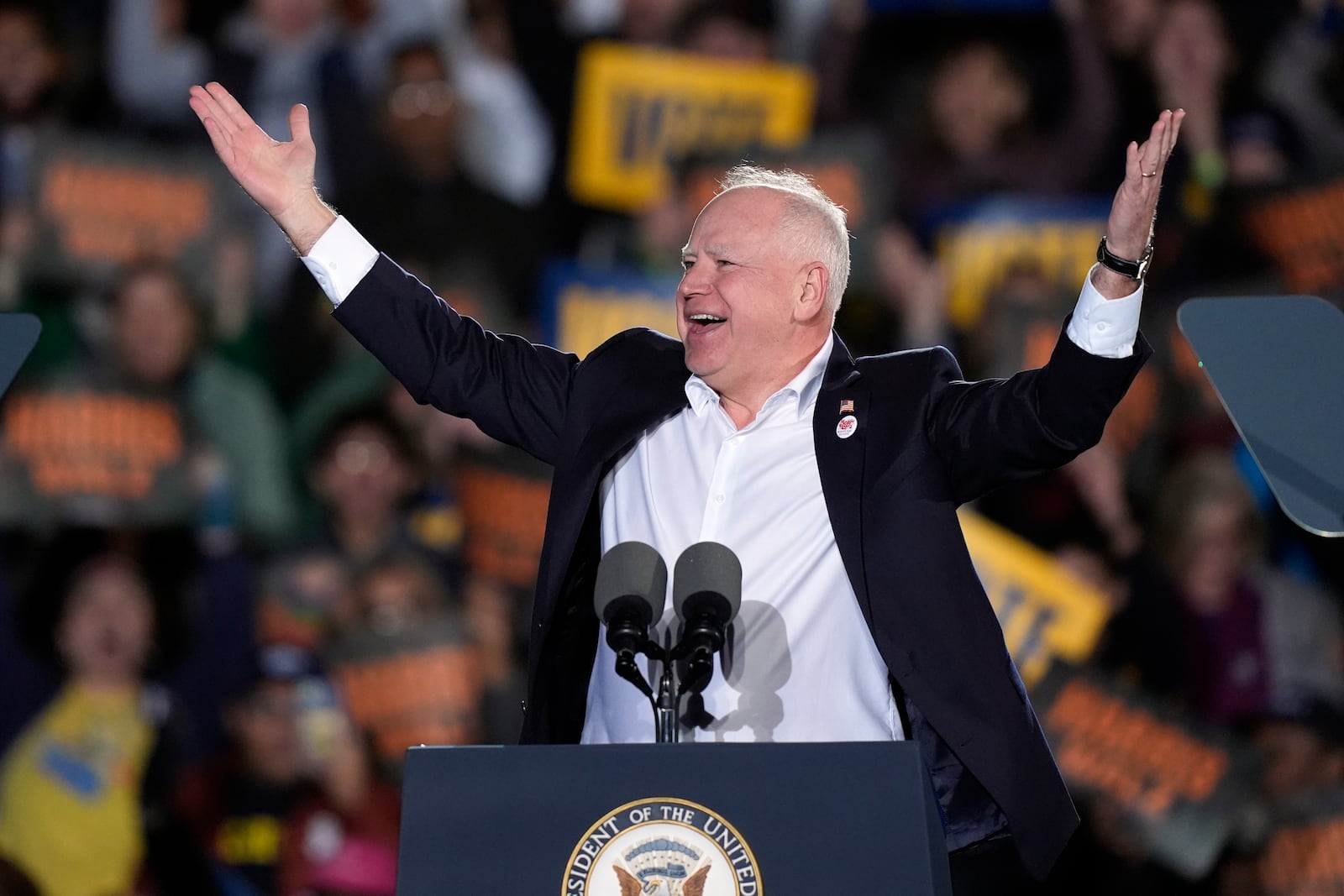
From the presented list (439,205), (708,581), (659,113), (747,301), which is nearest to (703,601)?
(708,581)

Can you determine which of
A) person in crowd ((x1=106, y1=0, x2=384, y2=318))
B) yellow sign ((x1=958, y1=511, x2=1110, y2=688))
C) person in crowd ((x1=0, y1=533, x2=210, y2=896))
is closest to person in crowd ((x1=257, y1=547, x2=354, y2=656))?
person in crowd ((x1=0, y1=533, x2=210, y2=896))

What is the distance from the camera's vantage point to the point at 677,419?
2.37 metres

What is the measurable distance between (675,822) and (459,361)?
958 mm

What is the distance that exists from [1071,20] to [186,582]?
3.37 m

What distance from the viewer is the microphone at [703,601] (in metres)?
1.73

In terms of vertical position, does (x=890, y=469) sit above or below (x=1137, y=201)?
below

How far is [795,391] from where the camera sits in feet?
7.65

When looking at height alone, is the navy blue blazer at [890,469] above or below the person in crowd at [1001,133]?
below

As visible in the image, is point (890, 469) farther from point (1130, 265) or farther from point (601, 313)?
point (601, 313)

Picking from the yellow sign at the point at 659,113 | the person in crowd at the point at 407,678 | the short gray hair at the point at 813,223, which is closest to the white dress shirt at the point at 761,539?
the short gray hair at the point at 813,223

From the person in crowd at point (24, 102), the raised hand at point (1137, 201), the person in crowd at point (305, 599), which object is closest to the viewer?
the raised hand at point (1137, 201)

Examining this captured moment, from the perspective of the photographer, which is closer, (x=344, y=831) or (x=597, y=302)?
(x=344, y=831)

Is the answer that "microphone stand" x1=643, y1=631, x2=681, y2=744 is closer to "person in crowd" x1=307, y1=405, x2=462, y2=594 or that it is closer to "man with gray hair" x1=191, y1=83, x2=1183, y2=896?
"man with gray hair" x1=191, y1=83, x2=1183, y2=896

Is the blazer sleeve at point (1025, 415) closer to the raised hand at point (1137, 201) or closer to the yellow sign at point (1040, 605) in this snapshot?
the raised hand at point (1137, 201)
